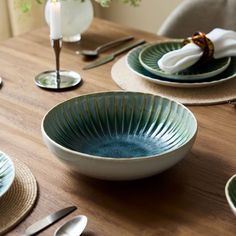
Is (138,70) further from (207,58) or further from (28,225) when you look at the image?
(28,225)

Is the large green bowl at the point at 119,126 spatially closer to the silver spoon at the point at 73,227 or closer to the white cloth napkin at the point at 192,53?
the silver spoon at the point at 73,227

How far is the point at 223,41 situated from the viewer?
1416 mm

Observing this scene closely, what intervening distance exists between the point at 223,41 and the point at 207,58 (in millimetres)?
81

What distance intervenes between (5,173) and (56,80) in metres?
0.50

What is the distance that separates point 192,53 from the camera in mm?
1354

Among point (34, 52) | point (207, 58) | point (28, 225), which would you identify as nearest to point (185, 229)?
point (28, 225)

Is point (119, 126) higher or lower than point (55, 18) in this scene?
lower

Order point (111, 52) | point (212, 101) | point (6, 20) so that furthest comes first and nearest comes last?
point (6, 20), point (111, 52), point (212, 101)

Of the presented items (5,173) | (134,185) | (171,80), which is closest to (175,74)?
(171,80)

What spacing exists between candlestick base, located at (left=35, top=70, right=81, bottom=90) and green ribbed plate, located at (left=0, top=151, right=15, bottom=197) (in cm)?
42

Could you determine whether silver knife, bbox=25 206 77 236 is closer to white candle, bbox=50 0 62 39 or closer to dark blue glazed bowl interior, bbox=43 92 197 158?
dark blue glazed bowl interior, bbox=43 92 197 158

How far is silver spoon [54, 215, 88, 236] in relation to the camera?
0.83 meters

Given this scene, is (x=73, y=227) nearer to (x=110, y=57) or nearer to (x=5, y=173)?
(x=5, y=173)

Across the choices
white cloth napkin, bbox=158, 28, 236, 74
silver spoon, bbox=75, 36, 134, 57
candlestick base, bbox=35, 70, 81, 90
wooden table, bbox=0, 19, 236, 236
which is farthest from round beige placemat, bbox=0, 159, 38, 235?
silver spoon, bbox=75, 36, 134, 57
